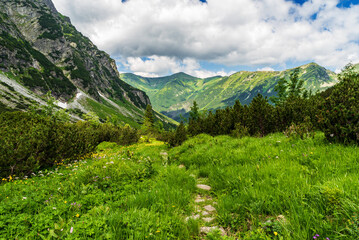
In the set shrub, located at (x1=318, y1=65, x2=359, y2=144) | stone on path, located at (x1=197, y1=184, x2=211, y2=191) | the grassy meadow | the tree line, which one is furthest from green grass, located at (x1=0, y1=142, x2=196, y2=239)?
the tree line

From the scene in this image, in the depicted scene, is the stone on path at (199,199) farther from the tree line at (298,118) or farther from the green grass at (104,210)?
the tree line at (298,118)

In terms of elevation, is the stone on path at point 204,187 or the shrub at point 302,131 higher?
the shrub at point 302,131

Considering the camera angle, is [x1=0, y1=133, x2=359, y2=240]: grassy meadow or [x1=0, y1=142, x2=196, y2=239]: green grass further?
[x1=0, y1=142, x2=196, y2=239]: green grass

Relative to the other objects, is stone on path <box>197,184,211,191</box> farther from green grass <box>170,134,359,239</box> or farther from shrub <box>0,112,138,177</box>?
shrub <box>0,112,138,177</box>

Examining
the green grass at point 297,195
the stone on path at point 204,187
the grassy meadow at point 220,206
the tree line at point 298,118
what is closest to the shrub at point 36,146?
the grassy meadow at point 220,206

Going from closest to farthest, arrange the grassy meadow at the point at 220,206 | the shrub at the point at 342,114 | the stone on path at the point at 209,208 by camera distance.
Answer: the grassy meadow at the point at 220,206 → the stone on path at the point at 209,208 → the shrub at the point at 342,114

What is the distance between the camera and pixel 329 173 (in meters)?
3.18

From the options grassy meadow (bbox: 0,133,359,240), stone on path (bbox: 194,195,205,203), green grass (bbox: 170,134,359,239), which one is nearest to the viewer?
Result: green grass (bbox: 170,134,359,239)

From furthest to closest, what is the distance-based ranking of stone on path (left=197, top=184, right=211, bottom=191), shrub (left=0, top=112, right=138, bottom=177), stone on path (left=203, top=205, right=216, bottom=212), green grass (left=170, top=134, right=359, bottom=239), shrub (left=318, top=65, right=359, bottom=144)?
shrub (left=0, top=112, right=138, bottom=177), stone on path (left=197, top=184, right=211, bottom=191), shrub (left=318, top=65, right=359, bottom=144), stone on path (left=203, top=205, right=216, bottom=212), green grass (left=170, top=134, right=359, bottom=239)

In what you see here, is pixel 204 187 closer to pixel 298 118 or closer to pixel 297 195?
pixel 297 195

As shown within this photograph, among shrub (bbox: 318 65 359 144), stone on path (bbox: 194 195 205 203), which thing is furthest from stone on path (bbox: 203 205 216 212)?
shrub (bbox: 318 65 359 144)

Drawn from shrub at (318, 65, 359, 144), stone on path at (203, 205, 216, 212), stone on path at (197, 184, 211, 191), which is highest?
shrub at (318, 65, 359, 144)

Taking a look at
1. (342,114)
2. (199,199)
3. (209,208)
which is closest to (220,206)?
(209,208)

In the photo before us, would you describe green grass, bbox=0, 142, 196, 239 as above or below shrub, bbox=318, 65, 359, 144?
below
